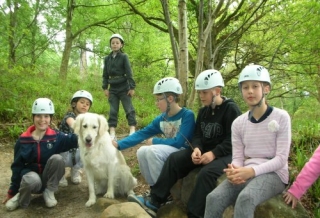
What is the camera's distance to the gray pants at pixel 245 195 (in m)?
Result: 2.32

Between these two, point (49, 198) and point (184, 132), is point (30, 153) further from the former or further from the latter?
point (184, 132)

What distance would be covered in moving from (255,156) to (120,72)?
14.4 feet

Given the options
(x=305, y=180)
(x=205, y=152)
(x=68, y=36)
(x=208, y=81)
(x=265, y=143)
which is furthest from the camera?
(x=68, y=36)

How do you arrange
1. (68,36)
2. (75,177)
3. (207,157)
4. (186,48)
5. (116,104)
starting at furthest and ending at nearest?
(68,36)
(116,104)
(186,48)
(75,177)
(207,157)

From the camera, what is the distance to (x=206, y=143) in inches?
134

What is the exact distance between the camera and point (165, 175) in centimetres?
331

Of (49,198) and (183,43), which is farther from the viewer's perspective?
(183,43)

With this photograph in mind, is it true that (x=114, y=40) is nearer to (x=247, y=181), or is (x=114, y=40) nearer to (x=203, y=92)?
(x=203, y=92)

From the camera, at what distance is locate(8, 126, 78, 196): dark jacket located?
388 centimetres

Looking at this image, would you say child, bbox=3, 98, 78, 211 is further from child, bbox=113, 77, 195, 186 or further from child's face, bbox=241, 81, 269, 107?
child's face, bbox=241, 81, 269, 107

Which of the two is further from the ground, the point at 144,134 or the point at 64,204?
the point at 144,134

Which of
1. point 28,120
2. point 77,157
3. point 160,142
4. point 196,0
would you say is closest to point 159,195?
point 160,142

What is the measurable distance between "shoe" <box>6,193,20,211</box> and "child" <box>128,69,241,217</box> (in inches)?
70.4

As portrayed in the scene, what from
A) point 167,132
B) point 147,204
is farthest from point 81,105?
point 147,204
